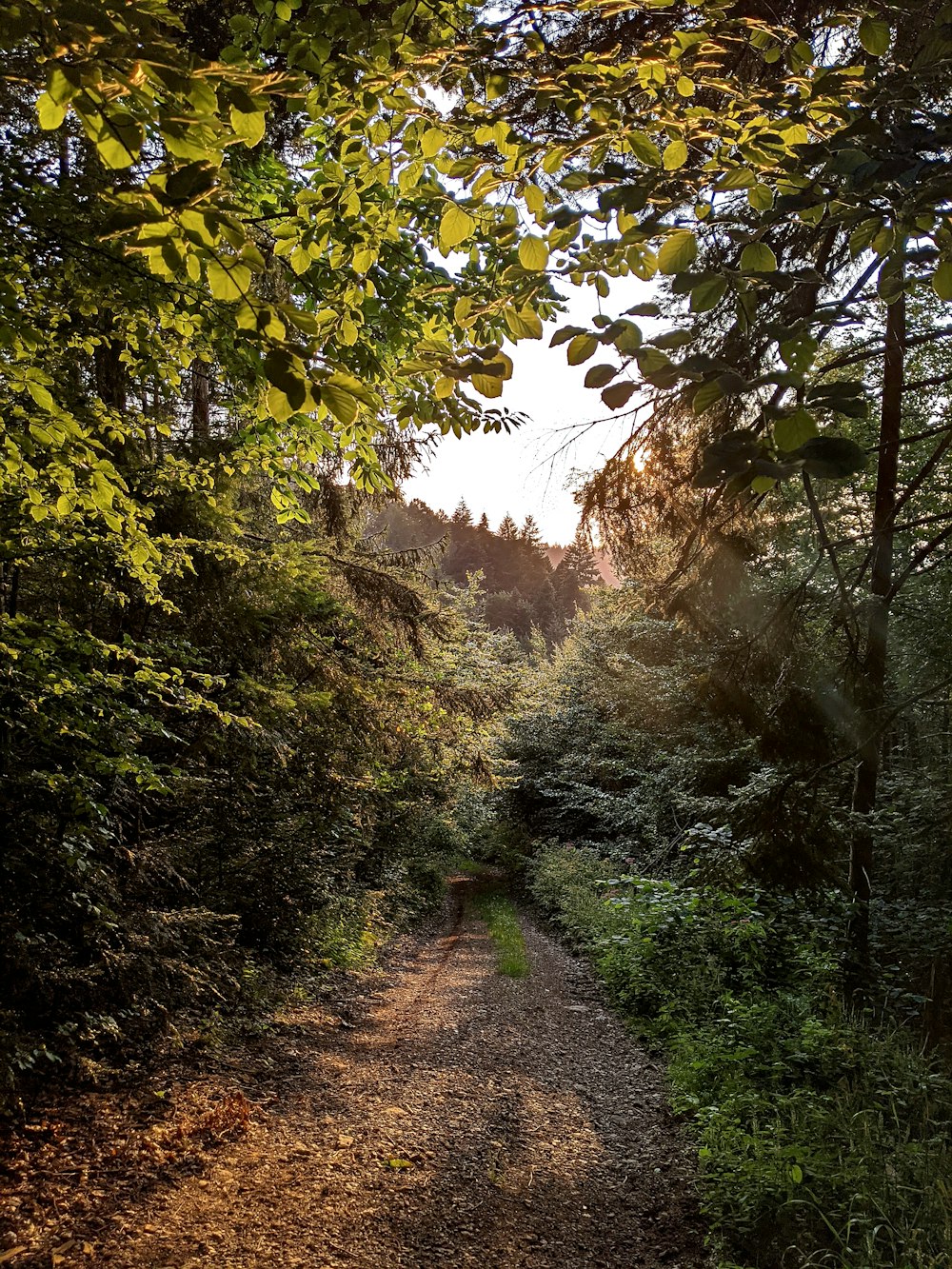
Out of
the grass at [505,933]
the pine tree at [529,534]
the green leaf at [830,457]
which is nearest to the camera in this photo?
the green leaf at [830,457]

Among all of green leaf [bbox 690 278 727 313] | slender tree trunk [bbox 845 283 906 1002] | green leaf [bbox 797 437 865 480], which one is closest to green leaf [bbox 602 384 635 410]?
green leaf [bbox 690 278 727 313]

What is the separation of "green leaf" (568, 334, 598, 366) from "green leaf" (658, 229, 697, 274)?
0.62 feet

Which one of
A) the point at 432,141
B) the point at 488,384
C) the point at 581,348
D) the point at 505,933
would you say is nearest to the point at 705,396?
the point at 581,348

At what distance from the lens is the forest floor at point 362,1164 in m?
3.62

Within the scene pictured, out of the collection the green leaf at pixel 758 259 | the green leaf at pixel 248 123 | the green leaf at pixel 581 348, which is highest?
the green leaf at pixel 248 123

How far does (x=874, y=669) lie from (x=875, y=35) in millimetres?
4808

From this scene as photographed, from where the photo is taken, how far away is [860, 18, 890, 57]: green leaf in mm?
1596

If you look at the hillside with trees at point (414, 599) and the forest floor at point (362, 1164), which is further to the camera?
the forest floor at point (362, 1164)

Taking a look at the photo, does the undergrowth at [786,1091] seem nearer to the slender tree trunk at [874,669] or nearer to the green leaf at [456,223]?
the slender tree trunk at [874,669]

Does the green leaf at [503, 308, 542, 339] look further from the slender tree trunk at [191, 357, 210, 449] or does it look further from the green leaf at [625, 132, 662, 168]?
the slender tree trunk at [191, 357, 210, 449]

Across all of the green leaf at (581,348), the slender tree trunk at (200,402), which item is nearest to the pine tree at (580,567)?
the slender tree trunk at (200,402)

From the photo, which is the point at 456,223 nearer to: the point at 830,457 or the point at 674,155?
the point at 674,155

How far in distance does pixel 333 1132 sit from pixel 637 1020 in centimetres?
383

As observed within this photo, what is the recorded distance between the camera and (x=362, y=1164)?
4484mm
